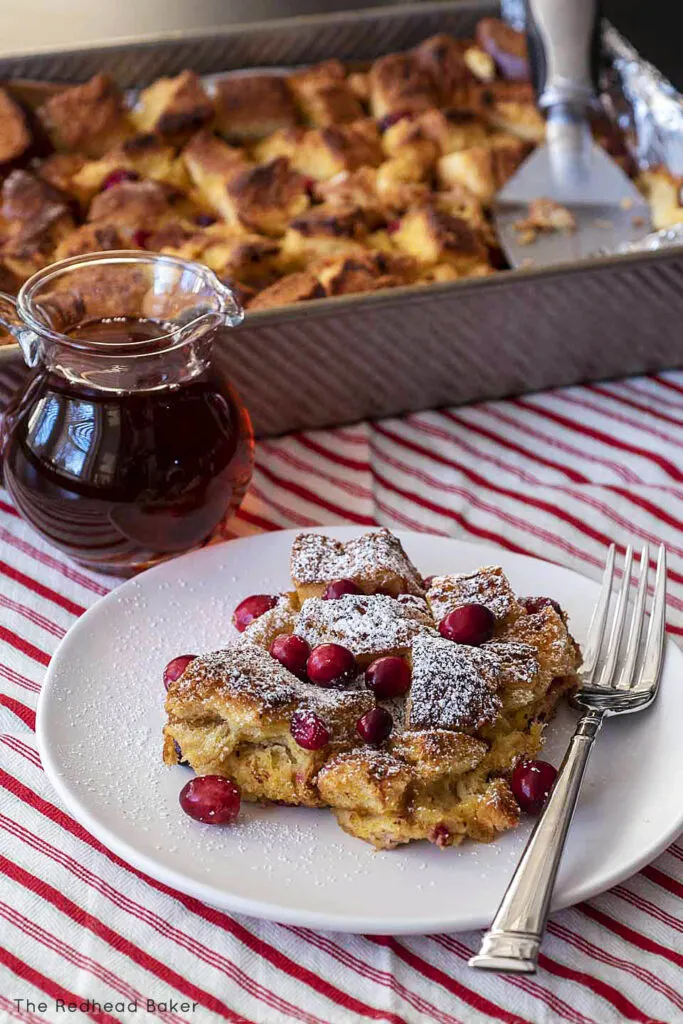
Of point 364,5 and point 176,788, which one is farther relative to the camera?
point 364,5

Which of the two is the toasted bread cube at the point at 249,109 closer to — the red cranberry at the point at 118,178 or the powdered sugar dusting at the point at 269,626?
the red cranberry at the point at 118,178

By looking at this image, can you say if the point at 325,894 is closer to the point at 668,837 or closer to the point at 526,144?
the point at 668,837

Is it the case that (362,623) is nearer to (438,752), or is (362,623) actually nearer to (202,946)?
(438,752)

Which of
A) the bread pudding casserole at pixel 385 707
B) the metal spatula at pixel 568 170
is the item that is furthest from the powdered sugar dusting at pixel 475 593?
the metal spatula at pixel 568 170

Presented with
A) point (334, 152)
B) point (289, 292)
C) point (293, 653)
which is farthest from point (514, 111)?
point (293, 653)

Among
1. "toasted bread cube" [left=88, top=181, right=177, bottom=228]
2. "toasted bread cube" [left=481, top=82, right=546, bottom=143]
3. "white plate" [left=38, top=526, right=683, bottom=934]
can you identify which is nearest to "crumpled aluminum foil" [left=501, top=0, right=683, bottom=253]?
"toasted bread cube" [left=481, top=82, right=546, bottom=143]

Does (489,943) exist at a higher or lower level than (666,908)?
higher

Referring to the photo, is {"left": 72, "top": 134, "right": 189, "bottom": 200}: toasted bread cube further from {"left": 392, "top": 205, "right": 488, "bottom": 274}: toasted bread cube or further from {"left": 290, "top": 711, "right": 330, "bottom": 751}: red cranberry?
{"left": 290, "top": 711, "right": 330, "bottom": 751}: red cranberry

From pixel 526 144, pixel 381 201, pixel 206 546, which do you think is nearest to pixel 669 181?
pixel 526 144
